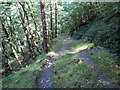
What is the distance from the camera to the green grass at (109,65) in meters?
6.06

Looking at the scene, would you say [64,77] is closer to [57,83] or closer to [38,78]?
[57,83]

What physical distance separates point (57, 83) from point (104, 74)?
9.07 feet

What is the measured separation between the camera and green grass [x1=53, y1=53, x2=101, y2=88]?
590 cm

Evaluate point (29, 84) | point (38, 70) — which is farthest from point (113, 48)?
point (29, 84)

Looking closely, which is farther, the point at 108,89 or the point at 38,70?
the point at 38,70

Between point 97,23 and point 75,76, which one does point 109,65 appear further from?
point 97,23

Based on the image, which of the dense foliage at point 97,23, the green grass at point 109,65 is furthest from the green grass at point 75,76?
the dense foliage at point 97,23

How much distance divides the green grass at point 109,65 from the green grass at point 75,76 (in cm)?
86

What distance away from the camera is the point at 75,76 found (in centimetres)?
656

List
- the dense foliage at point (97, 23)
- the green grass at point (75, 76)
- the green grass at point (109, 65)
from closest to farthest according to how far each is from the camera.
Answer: the green grass at point (75, 76)
the green grass at point (109, 65)
the dense foliage at point (97, 23)

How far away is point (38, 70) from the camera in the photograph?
8414mm

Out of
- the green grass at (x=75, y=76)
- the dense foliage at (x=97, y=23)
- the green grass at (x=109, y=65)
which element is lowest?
the green grass at (x=75, y=76)

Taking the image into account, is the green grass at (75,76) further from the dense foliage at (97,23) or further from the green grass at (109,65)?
the dense foliage at (97,23)

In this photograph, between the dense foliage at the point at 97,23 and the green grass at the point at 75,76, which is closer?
the green grass at the point at 75,76
